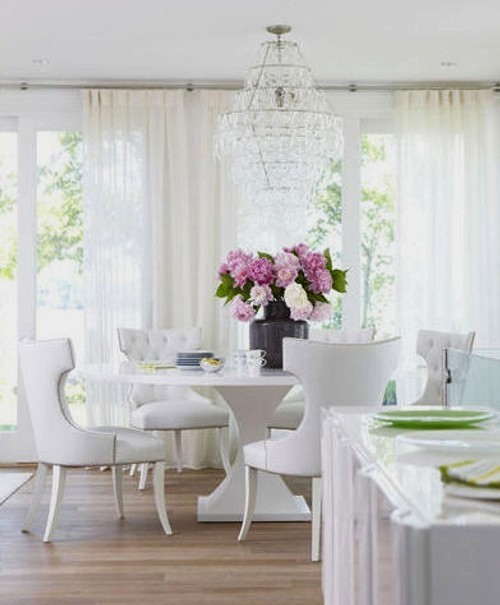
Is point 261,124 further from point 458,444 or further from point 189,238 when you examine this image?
point 458,444

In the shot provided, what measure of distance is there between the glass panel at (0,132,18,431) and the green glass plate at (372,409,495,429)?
5.42 m

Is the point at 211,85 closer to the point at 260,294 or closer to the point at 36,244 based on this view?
the point at 36,244

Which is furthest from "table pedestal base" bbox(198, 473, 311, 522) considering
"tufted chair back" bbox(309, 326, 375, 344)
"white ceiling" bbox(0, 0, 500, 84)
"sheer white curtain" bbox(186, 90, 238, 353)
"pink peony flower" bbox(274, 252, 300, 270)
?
"white ceiling" bbox(0, 0, 500, 84)

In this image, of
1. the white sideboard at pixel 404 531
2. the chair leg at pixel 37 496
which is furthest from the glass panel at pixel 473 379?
the chair leg at pixel 37 496

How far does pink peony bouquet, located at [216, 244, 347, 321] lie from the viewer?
508 centimetres

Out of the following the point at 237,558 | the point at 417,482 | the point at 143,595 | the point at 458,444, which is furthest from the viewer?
the point at 237,558

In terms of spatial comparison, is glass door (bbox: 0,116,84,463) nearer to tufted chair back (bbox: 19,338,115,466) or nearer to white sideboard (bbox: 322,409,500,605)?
tufted chair back (bbox: 19,338,115,466)

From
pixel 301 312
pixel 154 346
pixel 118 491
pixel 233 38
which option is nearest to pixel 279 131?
pixel 233 38

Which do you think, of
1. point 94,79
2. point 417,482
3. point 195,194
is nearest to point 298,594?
point 417,482

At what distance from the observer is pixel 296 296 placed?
5.05 metres

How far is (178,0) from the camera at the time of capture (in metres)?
5.19

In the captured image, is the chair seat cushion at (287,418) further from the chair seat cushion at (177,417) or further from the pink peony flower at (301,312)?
the pink peony flower at (301,312)

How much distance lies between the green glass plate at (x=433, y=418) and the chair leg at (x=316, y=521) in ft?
8.08

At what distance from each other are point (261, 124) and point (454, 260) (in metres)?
2.08
